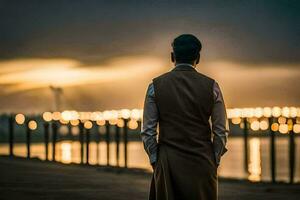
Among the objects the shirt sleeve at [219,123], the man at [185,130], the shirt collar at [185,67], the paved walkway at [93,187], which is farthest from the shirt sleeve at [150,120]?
the paved walkway at [93,187]

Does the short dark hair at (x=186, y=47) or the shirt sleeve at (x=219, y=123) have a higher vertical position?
the short dark hair at (x=186, y=47)

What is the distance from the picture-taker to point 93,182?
16.1m

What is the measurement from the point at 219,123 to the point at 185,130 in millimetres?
224

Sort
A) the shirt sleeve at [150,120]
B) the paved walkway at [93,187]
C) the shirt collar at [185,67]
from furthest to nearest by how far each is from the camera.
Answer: the paved walkway at [93,187] → the shirt collar at [185,67] → the shirt sleeve at [150,120]

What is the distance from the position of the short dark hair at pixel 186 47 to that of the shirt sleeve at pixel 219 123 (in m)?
0.25

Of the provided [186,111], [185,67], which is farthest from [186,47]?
[186,111]

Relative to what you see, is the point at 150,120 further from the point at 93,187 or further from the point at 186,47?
the point at 93,187

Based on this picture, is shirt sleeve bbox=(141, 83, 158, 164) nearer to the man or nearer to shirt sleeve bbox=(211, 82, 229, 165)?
the man

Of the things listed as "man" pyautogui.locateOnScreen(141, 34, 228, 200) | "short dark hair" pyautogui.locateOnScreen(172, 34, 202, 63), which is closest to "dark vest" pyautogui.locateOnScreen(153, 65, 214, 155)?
"man" pyautogui.locateOnScreen(141, 34, 228, 200)

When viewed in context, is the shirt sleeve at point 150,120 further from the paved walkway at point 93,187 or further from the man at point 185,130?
the paved walkway at point 93,187

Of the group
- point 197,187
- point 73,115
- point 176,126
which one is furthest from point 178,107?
point 73,115

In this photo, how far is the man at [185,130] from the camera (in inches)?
240

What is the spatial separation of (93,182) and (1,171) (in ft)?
11.3

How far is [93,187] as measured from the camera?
14820 mm
